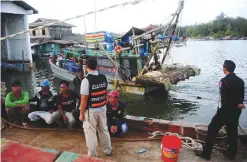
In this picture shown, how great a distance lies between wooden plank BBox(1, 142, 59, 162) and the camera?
216 cm

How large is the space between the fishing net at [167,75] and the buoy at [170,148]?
28.4 feet

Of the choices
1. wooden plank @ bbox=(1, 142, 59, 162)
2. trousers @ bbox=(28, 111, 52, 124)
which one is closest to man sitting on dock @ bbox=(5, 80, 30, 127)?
trousers @ bbox=(28, 111, 52, 124)

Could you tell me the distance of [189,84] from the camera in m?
17.8

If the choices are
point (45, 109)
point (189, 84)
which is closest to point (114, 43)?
point (189, 84)

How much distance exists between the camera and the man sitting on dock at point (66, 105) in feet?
17.2

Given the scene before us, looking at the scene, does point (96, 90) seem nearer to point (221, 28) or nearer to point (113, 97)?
point (113, 97)

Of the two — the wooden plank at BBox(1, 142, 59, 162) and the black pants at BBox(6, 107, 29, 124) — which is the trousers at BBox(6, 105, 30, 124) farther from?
the wooden plank at BBox(1, 142, 59, 162)

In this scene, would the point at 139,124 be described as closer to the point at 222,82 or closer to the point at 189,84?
the point at 222,82

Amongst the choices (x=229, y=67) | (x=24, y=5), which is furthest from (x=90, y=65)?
(x=24, y=5)

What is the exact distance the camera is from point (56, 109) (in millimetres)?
5629

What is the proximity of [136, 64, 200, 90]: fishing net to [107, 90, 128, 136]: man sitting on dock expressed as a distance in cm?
768

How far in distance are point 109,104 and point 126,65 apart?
10187 millimetres

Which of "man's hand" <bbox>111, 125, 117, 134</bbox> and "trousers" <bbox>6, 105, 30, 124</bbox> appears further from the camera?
"trousers" <bbox>6, 105, 30, 124</bbox>

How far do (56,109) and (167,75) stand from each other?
854 centimetres
